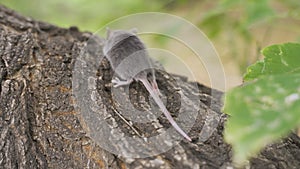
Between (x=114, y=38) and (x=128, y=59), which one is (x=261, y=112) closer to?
(x=128, y=59)

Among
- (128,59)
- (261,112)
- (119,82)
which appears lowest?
(261,112)

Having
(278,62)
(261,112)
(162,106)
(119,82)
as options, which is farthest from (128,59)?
(261,112)

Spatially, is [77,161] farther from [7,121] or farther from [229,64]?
[229,64]

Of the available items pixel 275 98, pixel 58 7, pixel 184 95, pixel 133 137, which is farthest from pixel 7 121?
pixel 58 7

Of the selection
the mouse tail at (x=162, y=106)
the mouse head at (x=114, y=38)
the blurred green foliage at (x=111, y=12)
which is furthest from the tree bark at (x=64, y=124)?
the blurred green foliage at (x=111, y=12)

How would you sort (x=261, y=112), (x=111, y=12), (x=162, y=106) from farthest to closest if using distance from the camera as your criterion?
(x=111, y=12), (x=162, y=106), (x=261, y=112)
